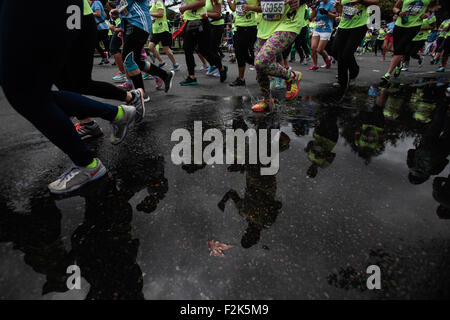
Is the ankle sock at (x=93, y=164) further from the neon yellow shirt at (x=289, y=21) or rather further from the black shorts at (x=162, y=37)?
the black shorts at (x=162, y=37)

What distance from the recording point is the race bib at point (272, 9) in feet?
8.87

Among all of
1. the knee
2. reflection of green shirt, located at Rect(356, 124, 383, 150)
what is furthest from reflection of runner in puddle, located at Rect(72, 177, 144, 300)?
reflection of green shirt, located at Rect(356, 124, 383, 150)

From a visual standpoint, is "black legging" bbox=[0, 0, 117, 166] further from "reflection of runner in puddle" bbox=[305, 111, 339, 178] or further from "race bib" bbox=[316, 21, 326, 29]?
"race bib" bbox=[316, 21, 326, 29]

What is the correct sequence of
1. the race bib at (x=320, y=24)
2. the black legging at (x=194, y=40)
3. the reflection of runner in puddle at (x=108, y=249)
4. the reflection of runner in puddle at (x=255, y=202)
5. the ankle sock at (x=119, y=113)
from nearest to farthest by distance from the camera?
1. the reflection of runner in puddle at (x=108, y=249)
2. the reflection of runner in puddle at (x=255, y=202)
3. the ankle sock at (x=119, y=113)
4. the black legging at (x=194, y=40)
5. the race bib at (x=320, y=24)

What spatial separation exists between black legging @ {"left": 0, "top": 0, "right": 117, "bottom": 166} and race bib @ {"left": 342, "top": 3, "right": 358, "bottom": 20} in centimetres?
437

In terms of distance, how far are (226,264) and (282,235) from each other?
0.35m

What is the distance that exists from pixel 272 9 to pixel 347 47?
7.40 feet

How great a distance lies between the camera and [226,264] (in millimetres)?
1152

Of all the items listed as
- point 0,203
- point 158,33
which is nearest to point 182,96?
point 158,33

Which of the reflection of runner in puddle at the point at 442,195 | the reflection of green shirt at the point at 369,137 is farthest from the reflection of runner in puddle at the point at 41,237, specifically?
the reflection of green shirt at the point at 369,137

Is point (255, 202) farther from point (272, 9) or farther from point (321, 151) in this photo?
point (272, 9)

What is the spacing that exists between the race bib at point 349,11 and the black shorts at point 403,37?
171cm
